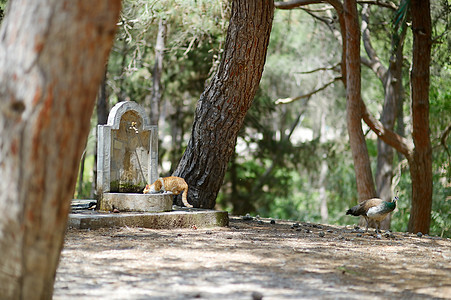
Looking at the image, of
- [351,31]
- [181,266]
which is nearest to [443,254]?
[181,266]

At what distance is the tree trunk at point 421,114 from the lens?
41.1ft

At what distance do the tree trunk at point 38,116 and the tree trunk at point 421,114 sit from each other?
421 inches

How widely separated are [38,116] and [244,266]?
2.95 m

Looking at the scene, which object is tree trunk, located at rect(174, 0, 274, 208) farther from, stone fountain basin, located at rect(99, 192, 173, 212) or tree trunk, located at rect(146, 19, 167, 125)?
tree trunk, located at rect(146, 19, 167, 125)

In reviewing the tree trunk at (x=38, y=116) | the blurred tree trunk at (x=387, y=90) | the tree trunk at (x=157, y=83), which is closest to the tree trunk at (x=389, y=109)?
the blurred tree trunk at (x=387, y=90)

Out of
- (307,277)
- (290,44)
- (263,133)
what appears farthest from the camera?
A: (290,44)

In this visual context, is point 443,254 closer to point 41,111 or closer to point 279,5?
point 41,111

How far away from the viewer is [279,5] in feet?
42.2

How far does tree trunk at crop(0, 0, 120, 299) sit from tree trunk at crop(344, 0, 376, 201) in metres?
9.65

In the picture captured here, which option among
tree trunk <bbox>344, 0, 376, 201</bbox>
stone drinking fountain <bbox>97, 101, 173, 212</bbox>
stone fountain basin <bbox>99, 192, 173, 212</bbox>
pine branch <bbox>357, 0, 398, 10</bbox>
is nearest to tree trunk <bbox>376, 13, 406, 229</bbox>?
pine branch <bbox>357, 0, 398, 10</bbox>

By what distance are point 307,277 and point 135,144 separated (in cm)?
502

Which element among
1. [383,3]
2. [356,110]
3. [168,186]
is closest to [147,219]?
[168,186]

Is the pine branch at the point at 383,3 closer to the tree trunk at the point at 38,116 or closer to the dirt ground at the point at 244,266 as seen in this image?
the dirt ground at the point at 244,266

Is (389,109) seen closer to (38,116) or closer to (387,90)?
(387,90)
